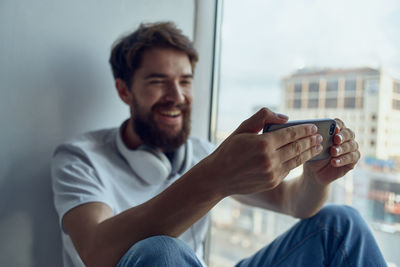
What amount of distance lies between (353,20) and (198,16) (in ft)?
2.18

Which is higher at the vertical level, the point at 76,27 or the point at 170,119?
the point at 76,27

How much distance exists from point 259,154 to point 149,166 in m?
0.51

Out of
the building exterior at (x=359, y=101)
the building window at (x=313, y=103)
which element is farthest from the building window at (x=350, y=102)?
the building window at (x=313, y=103)

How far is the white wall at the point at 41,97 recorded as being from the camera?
40.9 inches

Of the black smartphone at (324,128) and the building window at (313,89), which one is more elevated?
the building window at (313,89)

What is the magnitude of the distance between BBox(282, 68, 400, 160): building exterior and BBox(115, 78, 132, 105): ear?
0.69 m

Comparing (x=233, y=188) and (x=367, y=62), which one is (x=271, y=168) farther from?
(x=367, y=62)

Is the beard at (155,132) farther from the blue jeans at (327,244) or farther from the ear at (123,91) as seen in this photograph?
the blue jeans at (327,244)

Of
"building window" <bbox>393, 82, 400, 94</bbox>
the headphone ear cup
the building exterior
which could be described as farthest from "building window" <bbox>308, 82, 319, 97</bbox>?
the headphone ear cup

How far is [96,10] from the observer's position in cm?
125

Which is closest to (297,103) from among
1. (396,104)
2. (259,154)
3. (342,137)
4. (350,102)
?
(350,102)

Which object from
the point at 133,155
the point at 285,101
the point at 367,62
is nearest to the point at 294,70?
the point at 285,101

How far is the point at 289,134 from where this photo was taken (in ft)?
2.19

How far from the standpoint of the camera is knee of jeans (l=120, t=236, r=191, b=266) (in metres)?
0.68
